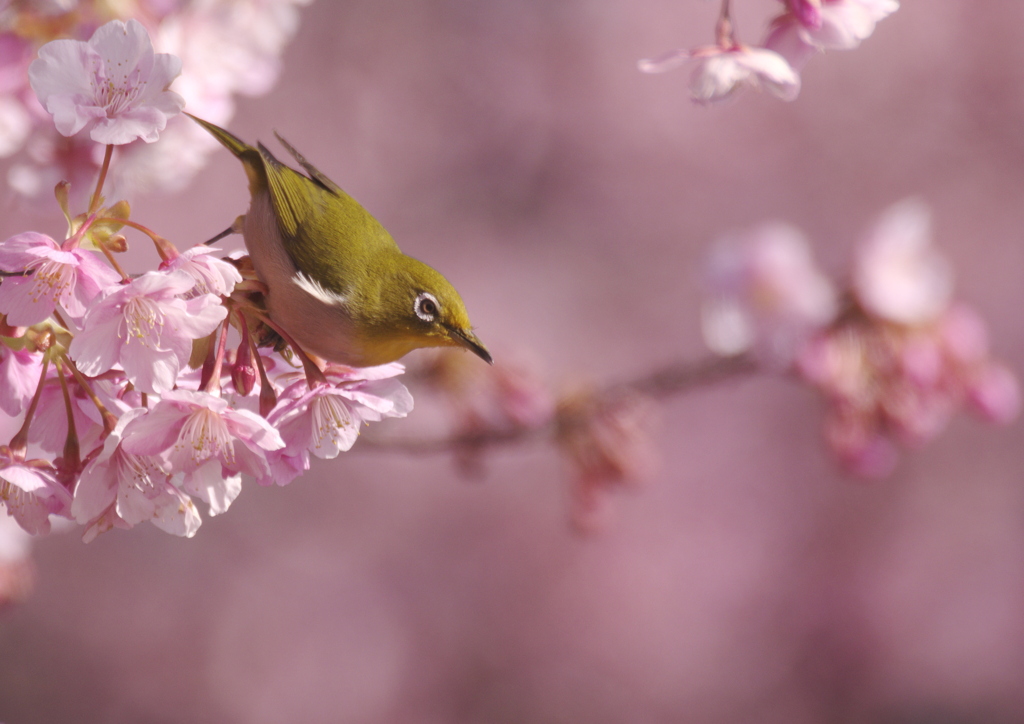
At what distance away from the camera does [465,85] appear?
6.25m

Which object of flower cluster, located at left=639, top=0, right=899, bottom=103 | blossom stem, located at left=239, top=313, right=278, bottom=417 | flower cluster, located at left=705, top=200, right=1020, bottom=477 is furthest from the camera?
flower cluster, located at left=705, top=200, right=1020, bottom=477

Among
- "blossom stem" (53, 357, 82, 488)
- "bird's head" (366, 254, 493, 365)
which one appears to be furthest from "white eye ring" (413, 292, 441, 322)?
"blossom stem" (53, 357, 82, 488)

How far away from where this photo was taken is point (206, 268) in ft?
2.44

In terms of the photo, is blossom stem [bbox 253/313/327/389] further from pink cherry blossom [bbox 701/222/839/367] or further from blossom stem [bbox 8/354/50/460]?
pink cherry blossom [bbox 701/222/839/367]

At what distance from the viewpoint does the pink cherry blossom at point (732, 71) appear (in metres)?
0.92

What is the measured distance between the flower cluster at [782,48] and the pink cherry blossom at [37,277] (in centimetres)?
66

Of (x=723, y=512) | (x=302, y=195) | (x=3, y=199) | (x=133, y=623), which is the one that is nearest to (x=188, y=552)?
(x=133, y=623)

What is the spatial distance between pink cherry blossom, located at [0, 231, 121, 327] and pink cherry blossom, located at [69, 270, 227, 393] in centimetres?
4

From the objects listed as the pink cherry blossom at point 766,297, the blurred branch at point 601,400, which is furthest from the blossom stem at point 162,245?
the pink cherry blossom at point 766,297

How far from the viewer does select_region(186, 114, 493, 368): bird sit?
847 mm

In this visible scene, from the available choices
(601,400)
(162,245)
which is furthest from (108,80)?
(601,400)

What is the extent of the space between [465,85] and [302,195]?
567 centimetres

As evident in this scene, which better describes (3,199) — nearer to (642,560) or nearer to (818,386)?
(818,386)

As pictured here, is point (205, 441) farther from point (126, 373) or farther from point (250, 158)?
point (250, 158)
